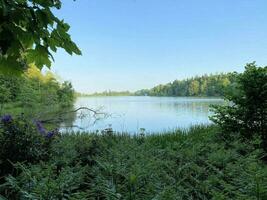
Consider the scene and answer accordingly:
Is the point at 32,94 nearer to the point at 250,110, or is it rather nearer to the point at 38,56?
the point at 250,110

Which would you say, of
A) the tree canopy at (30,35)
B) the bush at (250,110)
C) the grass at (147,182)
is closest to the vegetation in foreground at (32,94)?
the bush at (250,110)

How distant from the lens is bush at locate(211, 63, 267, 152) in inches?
278

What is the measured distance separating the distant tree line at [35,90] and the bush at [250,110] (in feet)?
50.7

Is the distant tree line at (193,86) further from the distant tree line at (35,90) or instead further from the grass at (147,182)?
the grass at (147,182)

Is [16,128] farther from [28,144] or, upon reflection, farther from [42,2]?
[42,2]

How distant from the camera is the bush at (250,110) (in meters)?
7.07

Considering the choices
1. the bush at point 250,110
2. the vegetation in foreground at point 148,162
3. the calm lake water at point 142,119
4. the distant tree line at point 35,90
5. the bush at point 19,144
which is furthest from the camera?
the distant tree line at point 35,90

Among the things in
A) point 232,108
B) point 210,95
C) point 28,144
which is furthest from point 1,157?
point 210,95

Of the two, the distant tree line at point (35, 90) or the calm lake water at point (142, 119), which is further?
the distant tree line at point (35, 90)

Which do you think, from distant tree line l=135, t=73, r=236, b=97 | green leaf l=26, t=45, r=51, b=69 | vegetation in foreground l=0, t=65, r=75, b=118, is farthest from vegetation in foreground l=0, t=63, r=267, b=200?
distant tree line l=135, t=73, r=236, b=97

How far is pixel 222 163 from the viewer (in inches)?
128

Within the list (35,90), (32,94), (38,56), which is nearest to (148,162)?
(38,56)

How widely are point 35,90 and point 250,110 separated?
3445 cm

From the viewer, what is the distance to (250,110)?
7.11 metres
